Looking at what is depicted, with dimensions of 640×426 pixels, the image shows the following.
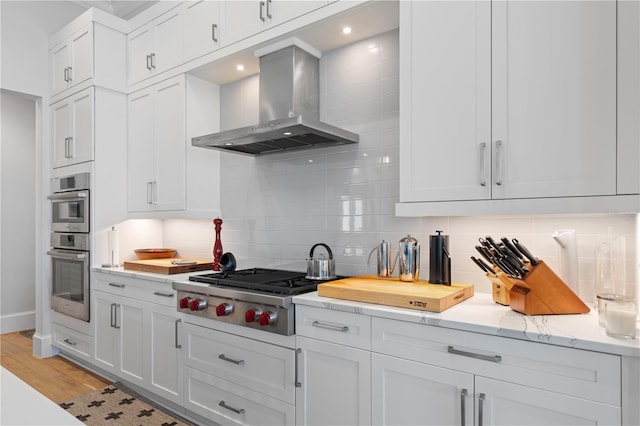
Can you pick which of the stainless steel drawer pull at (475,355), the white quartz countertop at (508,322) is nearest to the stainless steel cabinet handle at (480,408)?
the stainless steel drawer pull at (475,355)

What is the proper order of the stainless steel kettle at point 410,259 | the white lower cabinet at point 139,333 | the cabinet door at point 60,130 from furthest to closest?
1. the cabinet door at point 60,130
2. the white lower cabinet at point 139,333
3. the stainless steel kettle at point 410,259

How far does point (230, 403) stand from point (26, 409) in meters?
1.66

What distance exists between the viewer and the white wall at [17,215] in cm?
471

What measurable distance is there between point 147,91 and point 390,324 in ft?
9.42

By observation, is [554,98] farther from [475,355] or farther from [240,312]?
[240,312]

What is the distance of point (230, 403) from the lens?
89.4 inches

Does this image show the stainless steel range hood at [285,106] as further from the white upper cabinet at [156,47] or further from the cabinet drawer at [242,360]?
the cabinet drawer at [242,360]

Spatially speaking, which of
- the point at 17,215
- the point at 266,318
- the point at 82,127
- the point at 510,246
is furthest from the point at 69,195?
the point at 510,246

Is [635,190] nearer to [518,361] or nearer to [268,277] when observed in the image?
[518,361]

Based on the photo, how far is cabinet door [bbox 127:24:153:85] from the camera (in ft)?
11.0

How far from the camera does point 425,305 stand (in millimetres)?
1655

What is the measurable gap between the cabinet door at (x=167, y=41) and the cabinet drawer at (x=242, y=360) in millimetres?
2043

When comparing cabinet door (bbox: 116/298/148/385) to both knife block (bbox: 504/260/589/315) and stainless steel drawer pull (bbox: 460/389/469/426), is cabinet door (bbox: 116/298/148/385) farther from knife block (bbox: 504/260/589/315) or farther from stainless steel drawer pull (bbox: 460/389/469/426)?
knife block (bbox: 504/260/589/315)

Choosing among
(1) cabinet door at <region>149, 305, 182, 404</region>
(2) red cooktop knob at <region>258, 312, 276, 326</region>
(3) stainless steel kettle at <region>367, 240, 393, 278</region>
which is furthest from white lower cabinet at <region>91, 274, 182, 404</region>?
(3) stainless steel kettle at <region>367, 240, 393, 278</region>
